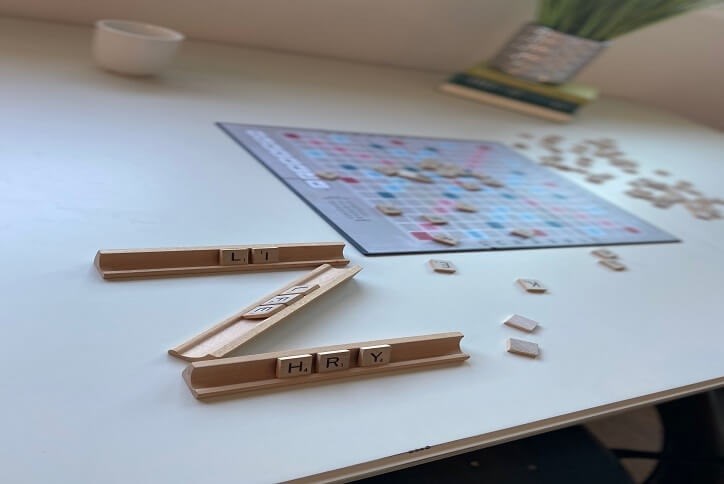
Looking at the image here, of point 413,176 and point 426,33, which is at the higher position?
point 426,33

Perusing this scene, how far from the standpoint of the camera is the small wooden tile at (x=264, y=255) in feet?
2.51

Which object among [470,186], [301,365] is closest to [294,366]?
[301,365]

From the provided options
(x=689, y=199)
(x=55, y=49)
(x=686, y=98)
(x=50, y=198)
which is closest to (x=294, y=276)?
(x=50, y=198)

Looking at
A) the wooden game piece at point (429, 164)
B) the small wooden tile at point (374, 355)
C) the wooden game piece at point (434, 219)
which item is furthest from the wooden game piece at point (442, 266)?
the wooden game piece at point (429, 164)

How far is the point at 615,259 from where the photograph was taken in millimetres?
1039

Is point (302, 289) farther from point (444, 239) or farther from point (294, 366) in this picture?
point (444, 239)

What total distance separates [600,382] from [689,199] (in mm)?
788

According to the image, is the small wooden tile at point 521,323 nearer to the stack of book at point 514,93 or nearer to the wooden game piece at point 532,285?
the wooden game piece at point 532,285

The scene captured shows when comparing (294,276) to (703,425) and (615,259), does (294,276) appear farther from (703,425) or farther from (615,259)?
(703,425)

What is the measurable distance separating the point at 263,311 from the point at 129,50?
71 cm

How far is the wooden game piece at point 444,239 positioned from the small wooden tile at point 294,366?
1.21 feet

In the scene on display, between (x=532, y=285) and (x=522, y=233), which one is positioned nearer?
(x=532, y=285)

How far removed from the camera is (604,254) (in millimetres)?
1040

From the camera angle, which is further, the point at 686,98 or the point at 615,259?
the point at 686,98
